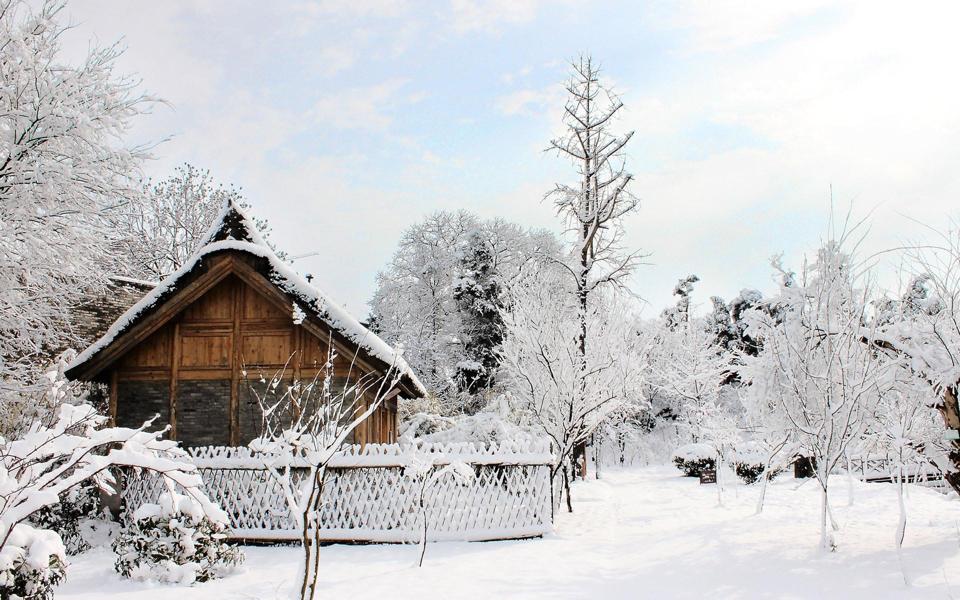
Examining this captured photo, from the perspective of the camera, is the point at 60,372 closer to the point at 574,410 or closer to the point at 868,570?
the point at 574,410

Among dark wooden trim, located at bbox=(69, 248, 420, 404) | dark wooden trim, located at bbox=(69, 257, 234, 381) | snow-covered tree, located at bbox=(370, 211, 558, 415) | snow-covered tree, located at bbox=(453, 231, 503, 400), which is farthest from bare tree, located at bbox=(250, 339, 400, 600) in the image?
snow-covered tree, located at bbox=(453, 231, 503, 400)

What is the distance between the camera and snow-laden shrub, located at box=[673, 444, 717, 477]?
2333 centimetres

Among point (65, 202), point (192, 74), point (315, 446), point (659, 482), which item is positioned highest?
point (192, 74)

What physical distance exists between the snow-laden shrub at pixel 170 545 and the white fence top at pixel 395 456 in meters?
2.57

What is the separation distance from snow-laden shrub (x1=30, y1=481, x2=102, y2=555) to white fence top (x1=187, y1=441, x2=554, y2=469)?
6.40 feet

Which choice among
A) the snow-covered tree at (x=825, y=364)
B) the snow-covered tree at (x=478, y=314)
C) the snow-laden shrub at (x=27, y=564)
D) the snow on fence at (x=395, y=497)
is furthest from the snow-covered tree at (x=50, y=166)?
the snow-covered tree at (x=478, y=314)

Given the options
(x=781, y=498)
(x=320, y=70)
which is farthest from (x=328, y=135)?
(x=781, y=498)

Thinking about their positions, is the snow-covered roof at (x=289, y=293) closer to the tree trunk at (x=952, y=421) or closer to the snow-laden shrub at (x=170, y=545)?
the snow-laden shrub at (x=170, y=545)

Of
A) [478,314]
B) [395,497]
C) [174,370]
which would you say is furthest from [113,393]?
[478,314]

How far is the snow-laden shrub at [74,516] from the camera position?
10.5 m

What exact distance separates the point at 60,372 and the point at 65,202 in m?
3.09

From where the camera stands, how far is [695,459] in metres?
23.7

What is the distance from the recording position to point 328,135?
9.85m

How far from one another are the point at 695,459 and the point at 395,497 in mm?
15730
